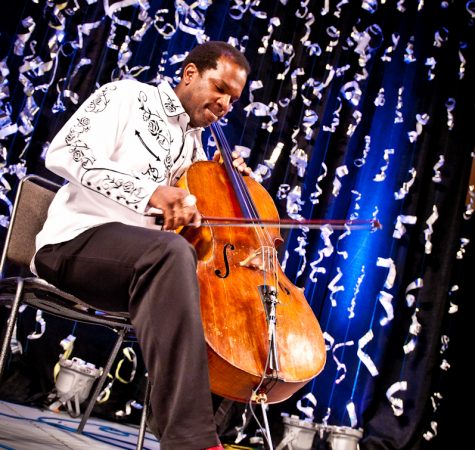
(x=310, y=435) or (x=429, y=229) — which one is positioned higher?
(x=429, y=229)

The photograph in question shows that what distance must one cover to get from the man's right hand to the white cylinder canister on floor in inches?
63.6

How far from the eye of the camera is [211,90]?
66.4 inches

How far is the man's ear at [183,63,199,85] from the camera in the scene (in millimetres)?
1718

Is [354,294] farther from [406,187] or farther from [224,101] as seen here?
[224,101]

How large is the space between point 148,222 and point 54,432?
816 mm

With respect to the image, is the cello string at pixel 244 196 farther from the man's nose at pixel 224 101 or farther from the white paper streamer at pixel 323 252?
the white paper streamer at pixel 323 252

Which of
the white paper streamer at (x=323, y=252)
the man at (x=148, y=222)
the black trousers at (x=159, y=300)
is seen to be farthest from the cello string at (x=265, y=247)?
the white paper streamer at (x=323, y=252)

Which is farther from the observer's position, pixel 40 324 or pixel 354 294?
pixel 354 294

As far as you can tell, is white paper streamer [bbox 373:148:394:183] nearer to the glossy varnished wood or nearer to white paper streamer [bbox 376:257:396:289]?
white paper streamer [bbox 376:257:396:289]

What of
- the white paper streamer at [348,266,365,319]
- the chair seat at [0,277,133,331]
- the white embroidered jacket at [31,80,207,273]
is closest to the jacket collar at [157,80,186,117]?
the white embroidered jacket at [31,80,207,273]

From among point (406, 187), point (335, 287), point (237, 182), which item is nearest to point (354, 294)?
point (335, 287)

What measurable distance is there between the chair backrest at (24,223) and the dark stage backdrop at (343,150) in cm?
76

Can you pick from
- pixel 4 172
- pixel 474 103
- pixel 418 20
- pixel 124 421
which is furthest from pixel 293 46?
pixel 124 421

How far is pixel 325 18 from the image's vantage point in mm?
3090
